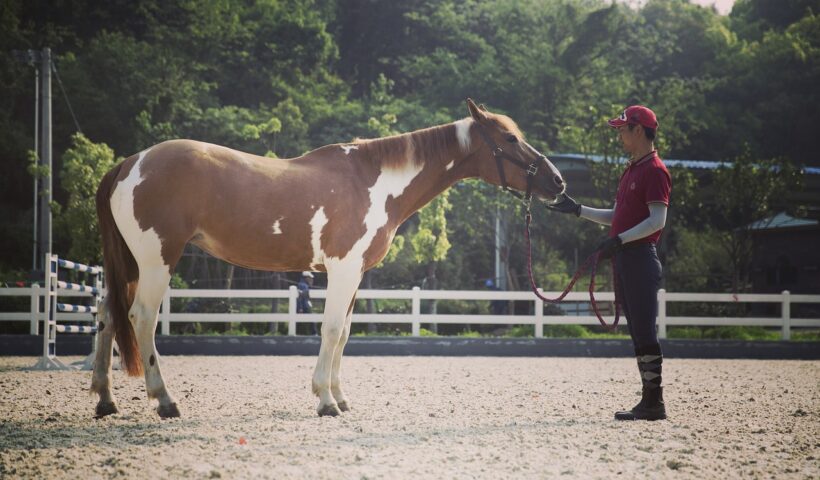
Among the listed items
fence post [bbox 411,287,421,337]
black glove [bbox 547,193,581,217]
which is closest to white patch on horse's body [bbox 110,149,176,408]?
black glove [bbox 547,193,581,217]

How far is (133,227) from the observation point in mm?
5160

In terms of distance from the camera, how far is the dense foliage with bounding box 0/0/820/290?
74.3ft

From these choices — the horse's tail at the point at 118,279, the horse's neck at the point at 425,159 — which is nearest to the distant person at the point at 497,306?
the horse's neck at the point at 425,159

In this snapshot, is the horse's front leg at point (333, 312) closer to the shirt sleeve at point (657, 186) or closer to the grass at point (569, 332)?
Result: the shirt sleeve at point (657, 186)

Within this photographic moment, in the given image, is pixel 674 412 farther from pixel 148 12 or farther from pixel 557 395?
pixel 148 12

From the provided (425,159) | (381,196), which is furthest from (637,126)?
(381,196)

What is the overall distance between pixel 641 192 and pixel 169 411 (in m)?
3.40

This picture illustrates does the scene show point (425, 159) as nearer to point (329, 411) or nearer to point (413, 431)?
point (329, 411)

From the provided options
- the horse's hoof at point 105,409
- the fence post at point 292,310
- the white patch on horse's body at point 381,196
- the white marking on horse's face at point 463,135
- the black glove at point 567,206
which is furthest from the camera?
the fence post at point 292,310

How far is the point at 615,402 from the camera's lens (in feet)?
20.8

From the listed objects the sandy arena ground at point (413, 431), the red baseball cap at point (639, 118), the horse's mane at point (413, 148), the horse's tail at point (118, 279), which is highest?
the red baseball cap at point (639, 118)

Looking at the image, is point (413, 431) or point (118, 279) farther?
point (118, 279)

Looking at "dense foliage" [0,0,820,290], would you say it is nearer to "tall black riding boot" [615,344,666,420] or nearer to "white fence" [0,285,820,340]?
"white fence" [0,285,820,340]

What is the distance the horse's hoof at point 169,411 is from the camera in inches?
202
